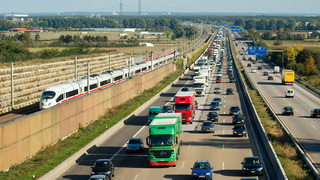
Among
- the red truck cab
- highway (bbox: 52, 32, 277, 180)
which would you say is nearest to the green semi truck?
highway (bbox: 52, 32, 277, 180)

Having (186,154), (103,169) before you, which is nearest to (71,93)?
(186,154)

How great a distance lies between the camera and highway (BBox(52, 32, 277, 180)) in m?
33.2

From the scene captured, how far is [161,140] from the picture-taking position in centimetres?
3406

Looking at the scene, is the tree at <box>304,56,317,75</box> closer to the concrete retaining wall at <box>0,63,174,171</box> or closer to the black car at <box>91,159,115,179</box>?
the concrete retaining wall at <box>0,63,174,171</box>

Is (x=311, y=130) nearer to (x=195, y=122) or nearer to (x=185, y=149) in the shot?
(x=195, y=122)

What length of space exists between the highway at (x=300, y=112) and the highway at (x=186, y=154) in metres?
4.43

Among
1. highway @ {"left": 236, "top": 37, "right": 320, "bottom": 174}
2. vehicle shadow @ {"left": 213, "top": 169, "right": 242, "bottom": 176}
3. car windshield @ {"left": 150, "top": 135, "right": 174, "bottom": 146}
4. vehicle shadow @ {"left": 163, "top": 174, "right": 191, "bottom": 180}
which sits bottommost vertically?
highway @ {"left": 236, "top": 37, "right": 320, "bottom": 174}

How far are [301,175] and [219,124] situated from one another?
24988mm

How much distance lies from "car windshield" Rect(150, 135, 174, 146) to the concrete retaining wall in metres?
9.24

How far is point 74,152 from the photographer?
39.2 meters

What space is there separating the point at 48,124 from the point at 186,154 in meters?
11.4

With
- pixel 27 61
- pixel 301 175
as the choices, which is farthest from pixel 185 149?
pixel 27 61

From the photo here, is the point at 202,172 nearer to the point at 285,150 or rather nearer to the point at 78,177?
the point at 78,177

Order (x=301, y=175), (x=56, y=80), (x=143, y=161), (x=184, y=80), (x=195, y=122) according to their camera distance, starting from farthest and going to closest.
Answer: (x=184, y=80)
(x=56, y=80)
(x=195, y=122)
(x=143, y=161)
(x=301, y=175)
